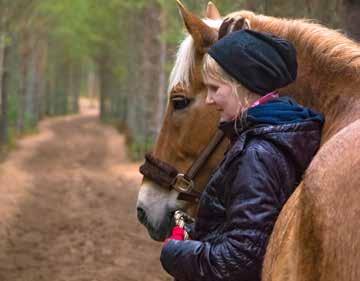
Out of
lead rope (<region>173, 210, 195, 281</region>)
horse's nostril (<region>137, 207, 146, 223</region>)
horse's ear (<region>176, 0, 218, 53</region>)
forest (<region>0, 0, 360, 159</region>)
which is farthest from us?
forest (<region>0, 0, 360, 159</region>)

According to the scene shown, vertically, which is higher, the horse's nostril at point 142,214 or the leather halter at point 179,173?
the leather halter at point 179,173

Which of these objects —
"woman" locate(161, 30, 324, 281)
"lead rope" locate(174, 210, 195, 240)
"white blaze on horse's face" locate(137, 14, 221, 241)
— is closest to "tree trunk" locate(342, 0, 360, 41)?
"white blaze on horse's face" locate(137, 14, 221, 241)

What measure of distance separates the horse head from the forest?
2025mm

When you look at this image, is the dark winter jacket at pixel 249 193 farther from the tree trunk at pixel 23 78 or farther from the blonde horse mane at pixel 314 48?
the tree trunk at pixel 23 78

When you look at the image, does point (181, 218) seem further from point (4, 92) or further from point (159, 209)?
point (4, 92)

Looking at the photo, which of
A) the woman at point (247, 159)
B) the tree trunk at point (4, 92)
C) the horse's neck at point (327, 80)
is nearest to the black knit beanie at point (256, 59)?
the woman at point (247, 159)

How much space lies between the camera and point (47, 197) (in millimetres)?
14367

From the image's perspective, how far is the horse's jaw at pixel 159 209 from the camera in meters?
3.46

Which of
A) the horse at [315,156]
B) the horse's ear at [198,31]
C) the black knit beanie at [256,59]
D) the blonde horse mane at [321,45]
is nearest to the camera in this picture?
the horse at [315,156]

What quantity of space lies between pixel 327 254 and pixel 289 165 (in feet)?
1.77

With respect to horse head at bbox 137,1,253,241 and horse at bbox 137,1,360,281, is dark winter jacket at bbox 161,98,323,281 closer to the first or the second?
horse at bbox 137,1,360,281

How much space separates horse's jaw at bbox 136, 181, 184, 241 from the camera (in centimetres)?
346

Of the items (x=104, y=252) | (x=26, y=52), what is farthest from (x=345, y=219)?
(x=26, y=52)

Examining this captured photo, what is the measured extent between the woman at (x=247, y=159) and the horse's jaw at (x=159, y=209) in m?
0.65
